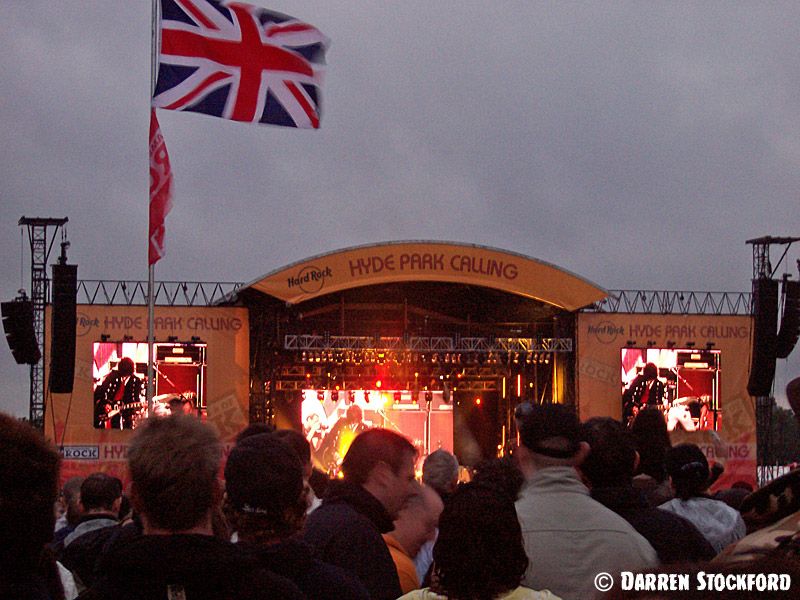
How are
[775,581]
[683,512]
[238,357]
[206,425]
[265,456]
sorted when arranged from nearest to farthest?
[775,581]
[206,425]
[265,456]
[683,512]
[238,357]

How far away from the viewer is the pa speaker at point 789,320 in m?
22.8

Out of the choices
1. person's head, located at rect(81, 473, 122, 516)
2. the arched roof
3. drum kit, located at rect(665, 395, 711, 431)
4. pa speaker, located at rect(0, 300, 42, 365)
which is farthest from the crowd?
drum kit, located at rect(665, 395, 711, 431)

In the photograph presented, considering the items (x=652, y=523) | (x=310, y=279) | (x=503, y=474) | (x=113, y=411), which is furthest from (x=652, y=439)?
(x=113, y=411)

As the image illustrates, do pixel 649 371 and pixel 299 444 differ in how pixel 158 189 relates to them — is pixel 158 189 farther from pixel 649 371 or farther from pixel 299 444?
pixel 649 371

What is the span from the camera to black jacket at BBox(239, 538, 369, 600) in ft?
9.29

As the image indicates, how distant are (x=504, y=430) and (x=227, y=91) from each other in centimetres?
1692

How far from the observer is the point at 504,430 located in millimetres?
26984

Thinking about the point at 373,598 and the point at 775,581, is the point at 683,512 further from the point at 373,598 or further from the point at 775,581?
the point at 775,581

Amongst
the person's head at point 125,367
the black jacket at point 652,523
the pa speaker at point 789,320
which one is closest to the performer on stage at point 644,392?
the pa speaker at point 789,320

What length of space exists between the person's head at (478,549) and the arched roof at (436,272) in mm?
19939

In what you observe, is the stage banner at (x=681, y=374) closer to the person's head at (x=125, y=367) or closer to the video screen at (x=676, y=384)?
the video screen at (x=676, y=384)

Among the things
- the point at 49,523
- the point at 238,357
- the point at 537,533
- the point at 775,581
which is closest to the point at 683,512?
the point at 537,533

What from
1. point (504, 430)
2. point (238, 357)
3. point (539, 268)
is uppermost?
point (539, 268)

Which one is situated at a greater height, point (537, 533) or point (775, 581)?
point (775, 581)
